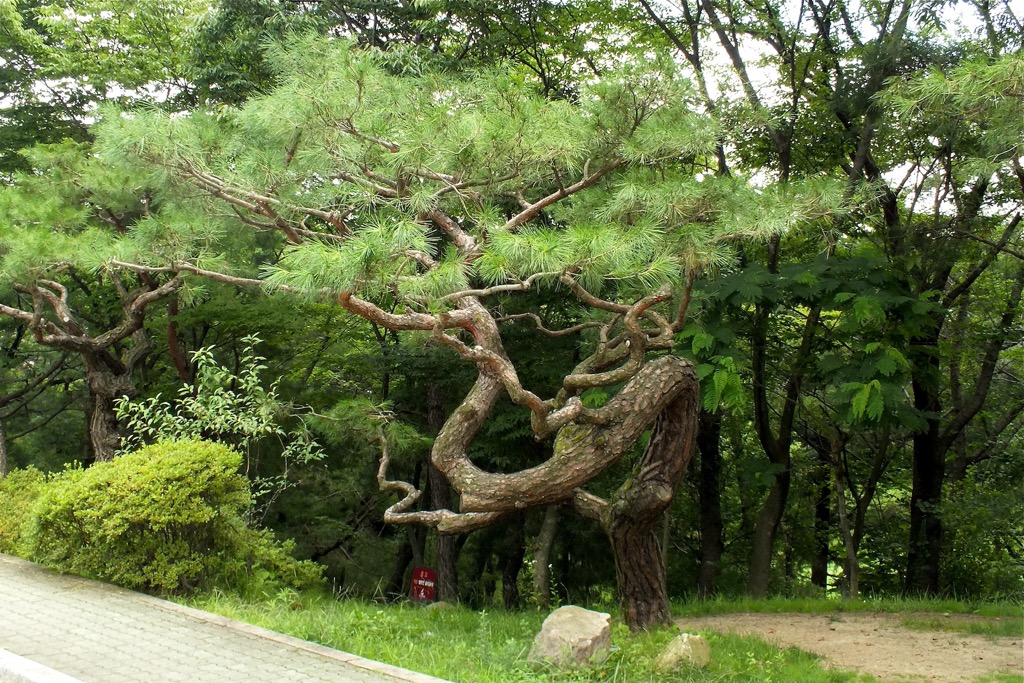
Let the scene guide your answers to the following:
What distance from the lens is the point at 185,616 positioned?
687 cm

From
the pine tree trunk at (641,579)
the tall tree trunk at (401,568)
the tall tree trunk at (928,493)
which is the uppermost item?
the tall tree trunk at (928,493)

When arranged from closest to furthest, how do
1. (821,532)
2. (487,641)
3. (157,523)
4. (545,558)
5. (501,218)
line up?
(487,641)
(157,523)
(501,218)
(545,558)
(821,532)

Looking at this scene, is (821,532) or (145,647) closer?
(145,647)

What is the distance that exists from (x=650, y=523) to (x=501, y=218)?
9.71ft

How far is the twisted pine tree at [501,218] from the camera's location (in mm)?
6102

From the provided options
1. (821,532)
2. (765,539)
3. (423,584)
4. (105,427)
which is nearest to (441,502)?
(423,584)

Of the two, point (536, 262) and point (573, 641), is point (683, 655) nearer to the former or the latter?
point (573, 641)

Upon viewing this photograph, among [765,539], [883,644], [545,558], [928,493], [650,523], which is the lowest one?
[883,644]

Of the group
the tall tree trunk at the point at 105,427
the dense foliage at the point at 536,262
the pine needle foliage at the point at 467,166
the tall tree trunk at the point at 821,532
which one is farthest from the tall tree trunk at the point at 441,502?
the tall tree trunk at the point at 821,532

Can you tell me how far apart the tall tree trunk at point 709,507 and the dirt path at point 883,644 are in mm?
3388

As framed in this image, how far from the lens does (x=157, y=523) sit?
7551 mm

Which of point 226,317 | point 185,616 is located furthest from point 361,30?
point 185,616

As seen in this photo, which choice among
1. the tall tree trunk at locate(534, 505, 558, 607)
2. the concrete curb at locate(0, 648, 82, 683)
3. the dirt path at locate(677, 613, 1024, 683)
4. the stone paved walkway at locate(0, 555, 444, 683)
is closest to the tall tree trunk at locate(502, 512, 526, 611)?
the tall tree trunk at locate(534, 505, 558, 607)

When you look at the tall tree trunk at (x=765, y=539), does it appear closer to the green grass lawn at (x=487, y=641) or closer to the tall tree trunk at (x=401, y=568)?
the green grass lawn at (x=487, y=641)
